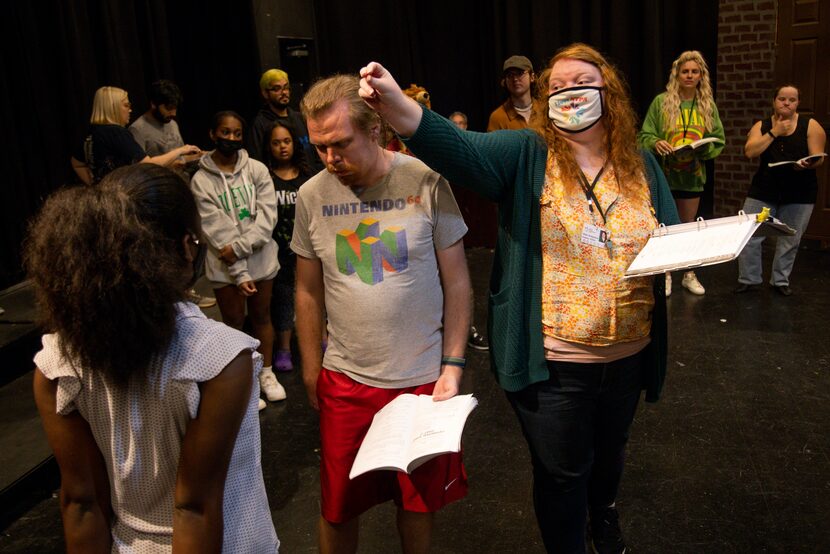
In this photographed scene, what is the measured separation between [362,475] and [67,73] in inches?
172

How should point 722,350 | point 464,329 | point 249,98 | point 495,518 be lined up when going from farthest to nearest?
1. point 249,98
2. point 722,350
3. point 495,518
4. point 464,329

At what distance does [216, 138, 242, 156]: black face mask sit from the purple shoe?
1189mm

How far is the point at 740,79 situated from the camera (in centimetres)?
687

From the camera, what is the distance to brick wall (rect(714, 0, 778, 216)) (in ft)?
21.8

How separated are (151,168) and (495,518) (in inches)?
77.6

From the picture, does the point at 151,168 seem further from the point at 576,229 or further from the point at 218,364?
the point at 576,229

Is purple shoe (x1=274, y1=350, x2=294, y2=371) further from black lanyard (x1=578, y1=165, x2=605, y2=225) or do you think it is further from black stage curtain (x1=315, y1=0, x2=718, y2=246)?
black stage curtain (x1=315, y1=0, x2=718, y2=246)

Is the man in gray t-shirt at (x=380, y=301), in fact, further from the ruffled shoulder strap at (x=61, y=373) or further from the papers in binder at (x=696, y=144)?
the papers in binder at (x=696, y=144)

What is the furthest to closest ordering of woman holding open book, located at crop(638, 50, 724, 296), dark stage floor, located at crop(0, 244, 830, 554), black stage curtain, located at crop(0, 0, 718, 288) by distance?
1. black stage curtain, located at crop(0, 0, 718, 288)
2. woman holding open book, located at crop(638, 50, 724, 296)
3. dark stage floor, located at crop(0, 244, 830, 554)

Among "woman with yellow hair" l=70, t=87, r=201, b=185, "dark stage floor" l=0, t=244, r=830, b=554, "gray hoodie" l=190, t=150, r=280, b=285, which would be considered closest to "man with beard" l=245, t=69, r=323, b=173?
"woman with yellow hair" l=70, t=87, r=201, b=185

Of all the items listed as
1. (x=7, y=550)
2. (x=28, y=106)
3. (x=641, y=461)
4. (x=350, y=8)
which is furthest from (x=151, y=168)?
(x=350, y=8)

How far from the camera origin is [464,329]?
205 cm

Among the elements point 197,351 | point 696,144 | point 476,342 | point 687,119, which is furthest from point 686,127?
point 197,351

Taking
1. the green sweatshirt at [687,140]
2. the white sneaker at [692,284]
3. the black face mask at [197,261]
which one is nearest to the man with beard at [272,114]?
the green sweatshirt at [687,140]
